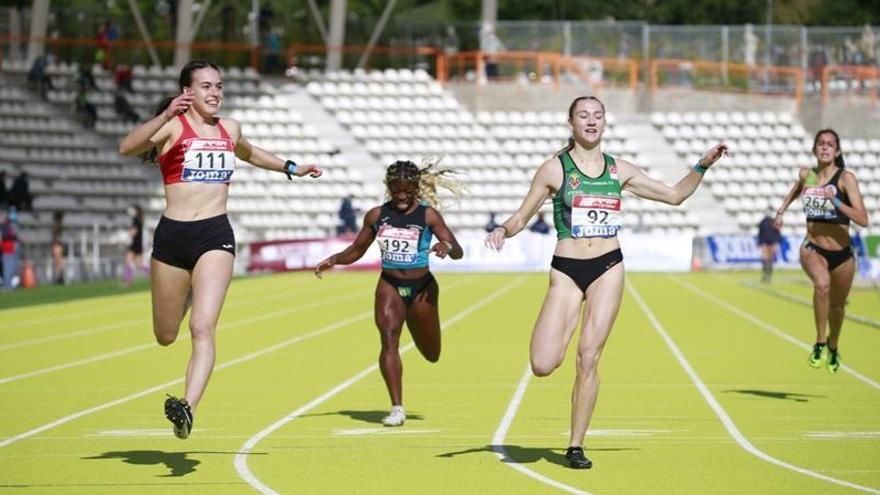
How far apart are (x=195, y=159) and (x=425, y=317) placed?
126 inches

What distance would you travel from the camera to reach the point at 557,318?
10570 millimetres

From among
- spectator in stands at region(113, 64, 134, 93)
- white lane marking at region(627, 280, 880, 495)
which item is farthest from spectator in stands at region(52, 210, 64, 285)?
white lane marking at region(627, 280, 880, 495)

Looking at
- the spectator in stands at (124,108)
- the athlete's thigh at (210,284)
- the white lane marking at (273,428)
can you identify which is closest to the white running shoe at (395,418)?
the white lane marking at (273,428)

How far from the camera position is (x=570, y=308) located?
10.6 metres

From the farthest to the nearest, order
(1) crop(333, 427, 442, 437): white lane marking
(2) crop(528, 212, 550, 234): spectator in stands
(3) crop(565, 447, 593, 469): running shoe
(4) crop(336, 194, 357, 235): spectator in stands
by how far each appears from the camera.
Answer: (2) crop(528, 212, 550, 234): spectator in stands < (4) crop(336, 194, 357, 235): spectator in stands < (1) crop(333, 427, 442, 437): white lane marking < (3) crop(565, 447, 593, 469): running shoe

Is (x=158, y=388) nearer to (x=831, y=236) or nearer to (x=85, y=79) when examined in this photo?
(x=831, y=236)

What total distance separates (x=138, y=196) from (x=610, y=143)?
13395 mm

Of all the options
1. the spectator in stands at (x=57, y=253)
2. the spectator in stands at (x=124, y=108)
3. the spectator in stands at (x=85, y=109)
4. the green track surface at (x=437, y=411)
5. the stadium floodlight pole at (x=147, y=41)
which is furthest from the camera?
the stadium floodlight pole at (x=147, y=41)

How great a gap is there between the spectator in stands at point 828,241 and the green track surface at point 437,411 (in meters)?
0.60

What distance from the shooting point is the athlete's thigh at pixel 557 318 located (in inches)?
412

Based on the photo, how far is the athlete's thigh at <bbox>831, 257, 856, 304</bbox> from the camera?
15938 millimetres

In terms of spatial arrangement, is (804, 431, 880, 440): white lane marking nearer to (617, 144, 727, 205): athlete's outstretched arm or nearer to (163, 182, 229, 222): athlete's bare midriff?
(617, 144, 727, 205): athlete's outstretched arm

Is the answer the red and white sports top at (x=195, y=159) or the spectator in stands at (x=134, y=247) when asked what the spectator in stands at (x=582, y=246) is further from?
the spectator in stands at (x=134, y=247)

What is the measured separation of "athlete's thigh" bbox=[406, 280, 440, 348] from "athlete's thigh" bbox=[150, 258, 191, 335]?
9.46 ft
